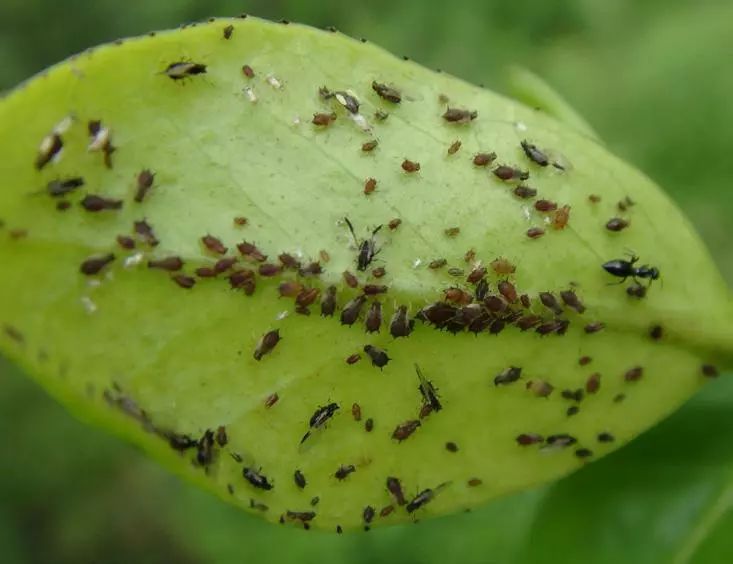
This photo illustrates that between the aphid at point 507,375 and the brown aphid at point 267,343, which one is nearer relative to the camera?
the brown aphid at point 267,343

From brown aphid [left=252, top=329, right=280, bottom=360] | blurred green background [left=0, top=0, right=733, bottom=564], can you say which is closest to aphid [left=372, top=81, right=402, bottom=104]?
brown aphid [left=252, top=329, right=280, bottom=360]

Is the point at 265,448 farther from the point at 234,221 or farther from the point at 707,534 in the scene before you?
the point at 707,534

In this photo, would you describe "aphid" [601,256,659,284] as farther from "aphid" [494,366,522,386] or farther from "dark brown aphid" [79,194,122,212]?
"dark brown aphid" [79,194,122,212]

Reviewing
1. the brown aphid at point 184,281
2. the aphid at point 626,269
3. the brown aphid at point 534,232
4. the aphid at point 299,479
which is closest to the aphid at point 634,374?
the aphid at point 626,269

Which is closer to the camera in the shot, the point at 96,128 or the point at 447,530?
the point at 96,128

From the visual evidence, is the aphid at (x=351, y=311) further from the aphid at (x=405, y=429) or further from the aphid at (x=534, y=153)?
the aphid at (x=534, y=153)

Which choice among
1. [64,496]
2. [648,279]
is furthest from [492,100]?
[64,496]
